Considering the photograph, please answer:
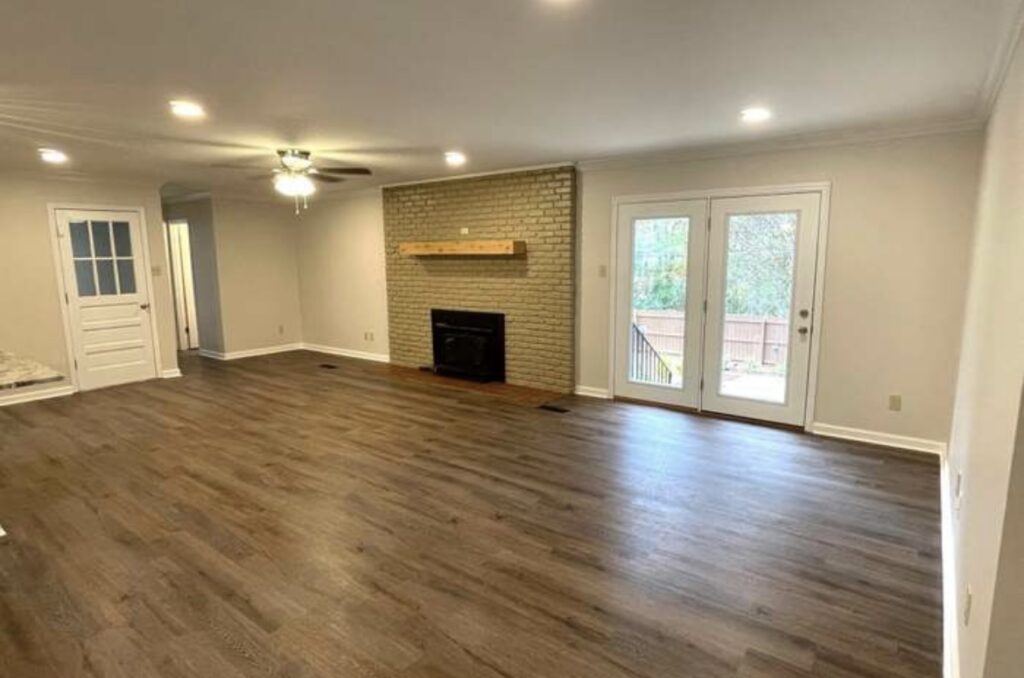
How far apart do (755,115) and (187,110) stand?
3632mm

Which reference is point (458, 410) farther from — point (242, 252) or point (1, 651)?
point (242, 252)

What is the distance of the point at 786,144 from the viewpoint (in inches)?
172

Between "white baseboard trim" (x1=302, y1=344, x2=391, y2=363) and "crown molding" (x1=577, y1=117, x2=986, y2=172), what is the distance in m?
3.96

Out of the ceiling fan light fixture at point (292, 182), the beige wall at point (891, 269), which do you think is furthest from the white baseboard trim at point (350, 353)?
the beige wall at point (891, 269)

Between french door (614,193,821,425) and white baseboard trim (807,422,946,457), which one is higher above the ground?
french door (614,193,821,425)

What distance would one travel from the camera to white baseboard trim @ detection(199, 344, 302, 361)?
7.98m

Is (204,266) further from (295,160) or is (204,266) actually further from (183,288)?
(295,160)

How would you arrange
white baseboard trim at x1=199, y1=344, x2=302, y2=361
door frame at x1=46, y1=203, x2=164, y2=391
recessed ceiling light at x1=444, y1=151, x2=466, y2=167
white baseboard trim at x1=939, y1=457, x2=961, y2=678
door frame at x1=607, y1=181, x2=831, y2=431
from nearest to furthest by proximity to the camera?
white baseboard trim at x1=939, y1=457, x2=961, y2=678 < door frame at x1=607, y1=181, x2=831, y2=431 < recessed ceiling light at x1=444, y1=151, x2=466, y2=167 < door frame at x1=46, y1=203, x2=164, y2=391 < white baseboard trim at x1=199, y1=344, x2=302, y2=361

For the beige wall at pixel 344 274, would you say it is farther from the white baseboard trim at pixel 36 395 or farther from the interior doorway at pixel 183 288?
the white baseboard trim at pixel 36 395

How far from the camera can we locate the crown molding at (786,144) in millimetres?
3790

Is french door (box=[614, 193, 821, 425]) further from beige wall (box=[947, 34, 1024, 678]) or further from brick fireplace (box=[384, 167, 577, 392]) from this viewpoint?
beige wall (box=[947, 34, 1024, 678])

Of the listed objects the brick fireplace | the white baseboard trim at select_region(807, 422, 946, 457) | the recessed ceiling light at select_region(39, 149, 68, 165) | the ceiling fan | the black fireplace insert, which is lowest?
the white baseboard trim at select_region(807, 422, 946, 457)

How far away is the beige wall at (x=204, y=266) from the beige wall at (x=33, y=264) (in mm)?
1503

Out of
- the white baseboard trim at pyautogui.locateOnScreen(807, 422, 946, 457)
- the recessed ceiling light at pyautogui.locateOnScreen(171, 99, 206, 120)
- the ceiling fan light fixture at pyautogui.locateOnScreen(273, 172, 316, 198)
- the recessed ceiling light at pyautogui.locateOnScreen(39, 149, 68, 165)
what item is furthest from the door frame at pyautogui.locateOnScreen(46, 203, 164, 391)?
the white baseboard trim at pyautogui.locateOnScreen(807, 422, 946, 457)
